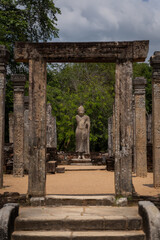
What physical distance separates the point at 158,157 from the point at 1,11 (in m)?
13.3

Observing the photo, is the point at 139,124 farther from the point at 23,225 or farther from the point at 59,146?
the point at 59,146

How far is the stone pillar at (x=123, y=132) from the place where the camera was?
630cm

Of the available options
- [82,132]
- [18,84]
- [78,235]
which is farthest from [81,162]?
[78,235]

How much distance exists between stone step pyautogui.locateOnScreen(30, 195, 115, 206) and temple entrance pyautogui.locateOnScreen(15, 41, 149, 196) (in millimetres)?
208

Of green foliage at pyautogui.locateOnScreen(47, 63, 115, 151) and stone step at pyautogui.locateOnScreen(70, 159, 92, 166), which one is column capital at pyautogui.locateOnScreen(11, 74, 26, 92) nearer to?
stone step at pyautogui.locateOnScreen(70, 159, 92, 166)

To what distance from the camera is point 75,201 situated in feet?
20.0

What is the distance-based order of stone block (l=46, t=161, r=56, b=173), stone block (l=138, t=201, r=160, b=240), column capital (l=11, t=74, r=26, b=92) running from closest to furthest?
stone block (l=138, t=201, r=160, b=240)
column capital (l=11, t=74, r=26, b=92)
stone block (l=46, t=161, r=56, b=173)

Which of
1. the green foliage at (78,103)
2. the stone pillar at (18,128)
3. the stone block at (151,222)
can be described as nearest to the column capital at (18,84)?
the stone pillar at (18,128)

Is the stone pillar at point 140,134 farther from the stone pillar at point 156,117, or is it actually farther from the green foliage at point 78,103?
the green foliage at point 78,103

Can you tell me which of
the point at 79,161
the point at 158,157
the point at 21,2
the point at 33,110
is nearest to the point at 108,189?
the point at 158,157

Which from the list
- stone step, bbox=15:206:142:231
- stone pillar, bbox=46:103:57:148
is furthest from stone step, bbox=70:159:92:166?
stone step, bbox=15:206:142:231

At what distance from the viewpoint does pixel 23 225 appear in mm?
4906

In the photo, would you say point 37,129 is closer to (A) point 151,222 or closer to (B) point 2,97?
(B) point 2,97

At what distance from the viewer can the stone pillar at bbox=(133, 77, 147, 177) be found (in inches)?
436
